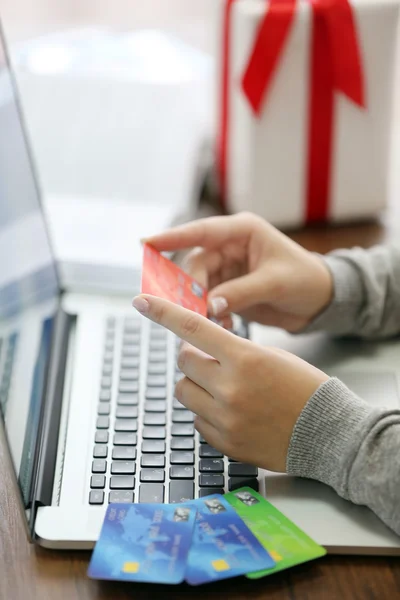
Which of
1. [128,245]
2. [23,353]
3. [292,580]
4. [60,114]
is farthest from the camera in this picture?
[60,114]

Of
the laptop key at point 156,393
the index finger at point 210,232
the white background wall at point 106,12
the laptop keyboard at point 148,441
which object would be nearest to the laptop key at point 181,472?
the laptop keyboard at point 148,441

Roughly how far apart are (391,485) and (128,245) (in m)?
0.50

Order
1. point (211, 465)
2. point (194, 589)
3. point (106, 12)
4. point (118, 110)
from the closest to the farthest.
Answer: point (194, 589) < point (211, 465) < point (118, 110) < point (106, 12)

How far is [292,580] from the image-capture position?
22.3 inches

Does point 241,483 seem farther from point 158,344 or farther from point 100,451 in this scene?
point 158,344

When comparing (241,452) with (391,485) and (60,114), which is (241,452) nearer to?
(391,485)

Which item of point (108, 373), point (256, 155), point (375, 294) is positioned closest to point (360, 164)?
point (256, 155)

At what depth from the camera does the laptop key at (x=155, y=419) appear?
2.31ft

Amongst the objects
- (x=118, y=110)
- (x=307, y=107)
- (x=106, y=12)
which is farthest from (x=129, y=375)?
(x=106, y=12)

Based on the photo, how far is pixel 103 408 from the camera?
0.72m

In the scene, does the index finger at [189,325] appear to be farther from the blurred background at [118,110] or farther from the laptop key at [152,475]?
the blurred background at [118,110]

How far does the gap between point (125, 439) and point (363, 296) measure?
0.29m

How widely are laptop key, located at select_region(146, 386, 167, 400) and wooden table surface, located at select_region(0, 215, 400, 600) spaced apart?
0.18m

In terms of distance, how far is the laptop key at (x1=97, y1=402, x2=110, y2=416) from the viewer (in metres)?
0.72
